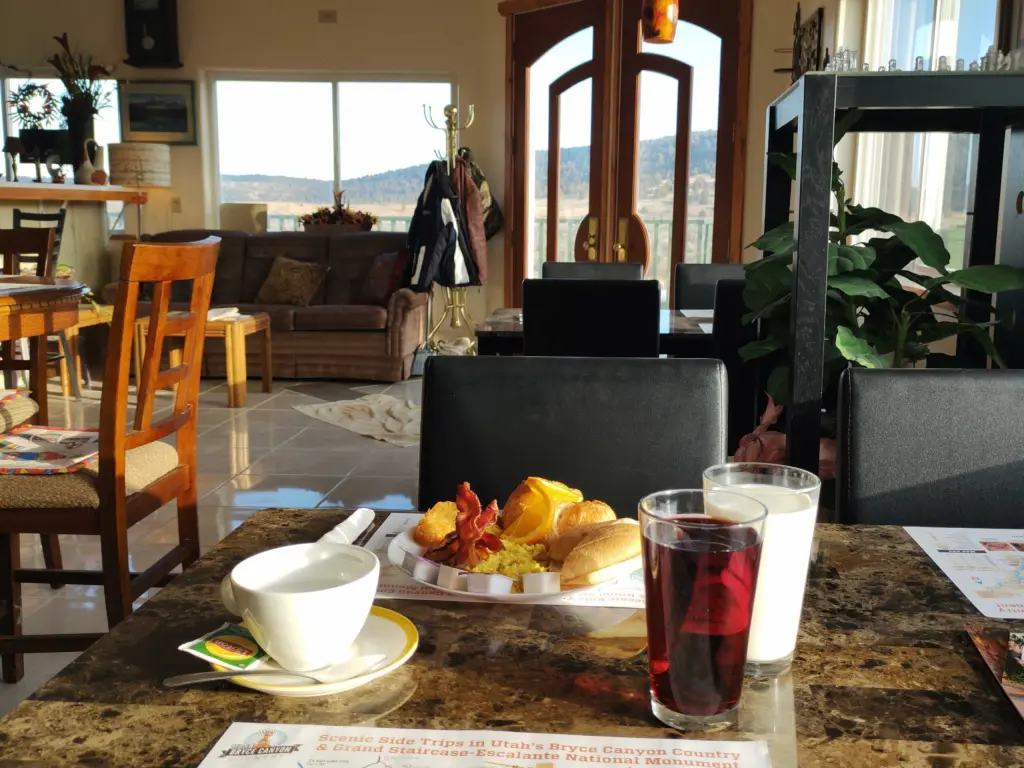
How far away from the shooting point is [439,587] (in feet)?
2.74

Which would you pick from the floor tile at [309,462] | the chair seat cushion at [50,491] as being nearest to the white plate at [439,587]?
the chair seat cushion at [50,491]

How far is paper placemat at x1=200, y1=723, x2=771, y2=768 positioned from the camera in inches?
22.3

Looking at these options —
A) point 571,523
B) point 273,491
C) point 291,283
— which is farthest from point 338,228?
point 571,523

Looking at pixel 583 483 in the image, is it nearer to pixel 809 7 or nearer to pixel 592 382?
pixel 592 382

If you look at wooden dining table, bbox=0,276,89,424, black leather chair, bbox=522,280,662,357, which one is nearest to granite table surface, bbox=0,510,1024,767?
wooden dining table, bbox=0,276,89,424

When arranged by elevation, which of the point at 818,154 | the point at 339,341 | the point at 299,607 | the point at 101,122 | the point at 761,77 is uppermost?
the point at 761,77

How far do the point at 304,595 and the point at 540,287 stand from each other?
2.34m

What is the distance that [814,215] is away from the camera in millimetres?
1585

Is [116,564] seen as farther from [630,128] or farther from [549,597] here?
[630,128]

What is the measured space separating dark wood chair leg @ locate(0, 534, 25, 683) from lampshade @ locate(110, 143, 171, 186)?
18.5ft

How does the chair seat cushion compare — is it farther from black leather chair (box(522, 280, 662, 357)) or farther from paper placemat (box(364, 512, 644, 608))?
black leather chair (box(522, 280, 662, 357))

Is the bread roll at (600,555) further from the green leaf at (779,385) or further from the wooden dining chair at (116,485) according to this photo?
the green leaf at (779,385)

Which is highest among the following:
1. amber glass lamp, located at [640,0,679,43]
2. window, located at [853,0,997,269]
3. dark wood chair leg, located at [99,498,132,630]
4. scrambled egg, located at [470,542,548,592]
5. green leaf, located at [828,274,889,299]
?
amber glass lamp, located at [640,0,679,43]

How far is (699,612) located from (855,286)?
60.6 inches
